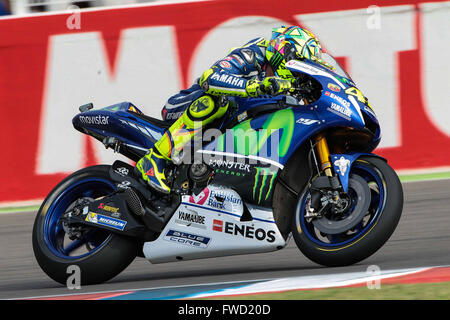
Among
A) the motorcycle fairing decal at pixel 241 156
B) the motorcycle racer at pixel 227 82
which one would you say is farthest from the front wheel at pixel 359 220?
the motorcycle racer at pixel 227 82

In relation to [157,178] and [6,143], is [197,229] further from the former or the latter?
[6,143]

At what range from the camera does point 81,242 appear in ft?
19.7

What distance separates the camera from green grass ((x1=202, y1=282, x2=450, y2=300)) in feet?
14.6

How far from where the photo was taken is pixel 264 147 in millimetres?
5480

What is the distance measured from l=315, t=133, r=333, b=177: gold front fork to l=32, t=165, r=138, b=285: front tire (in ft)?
4.72

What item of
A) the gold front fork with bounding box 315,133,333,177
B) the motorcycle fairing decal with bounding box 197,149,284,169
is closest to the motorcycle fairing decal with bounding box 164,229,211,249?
the motorcycle fairing decal with bounding box 197,149,284,169

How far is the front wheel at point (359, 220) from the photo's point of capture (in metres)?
5.07

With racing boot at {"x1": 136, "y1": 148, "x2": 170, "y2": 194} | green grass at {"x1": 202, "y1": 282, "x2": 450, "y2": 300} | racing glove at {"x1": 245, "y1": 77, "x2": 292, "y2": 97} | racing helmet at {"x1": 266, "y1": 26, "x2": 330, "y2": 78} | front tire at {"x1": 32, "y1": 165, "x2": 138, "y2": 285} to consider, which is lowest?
green grass at {"x1": 202, "y1": 282, "x2": 450, "y2": 300}

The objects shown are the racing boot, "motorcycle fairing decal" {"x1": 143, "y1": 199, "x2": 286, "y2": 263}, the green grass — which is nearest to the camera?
the green grass

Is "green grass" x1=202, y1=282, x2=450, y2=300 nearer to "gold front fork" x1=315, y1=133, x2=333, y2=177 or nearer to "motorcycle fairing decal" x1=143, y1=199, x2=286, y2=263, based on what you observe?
"motorcycle fairing decal" x1=143, y1=199, x2=286, y2=263

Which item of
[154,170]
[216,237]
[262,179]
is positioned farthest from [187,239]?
[262,179]
